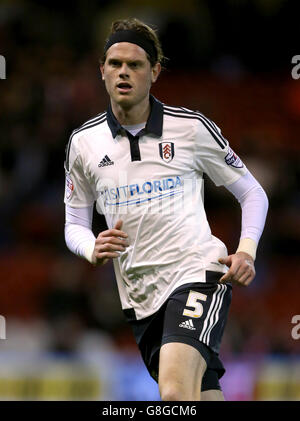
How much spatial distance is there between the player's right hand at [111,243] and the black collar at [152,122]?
2.06ft

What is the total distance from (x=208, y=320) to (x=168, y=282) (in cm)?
29

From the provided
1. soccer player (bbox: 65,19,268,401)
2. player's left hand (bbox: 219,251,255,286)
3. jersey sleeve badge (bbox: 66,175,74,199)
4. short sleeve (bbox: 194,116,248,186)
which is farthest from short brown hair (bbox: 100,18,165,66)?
player's left hand (bbox: 219,251,255,286)

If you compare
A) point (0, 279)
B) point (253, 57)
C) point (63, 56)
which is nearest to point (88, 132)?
point (0, 279)

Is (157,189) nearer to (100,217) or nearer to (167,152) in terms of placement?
(167,152)

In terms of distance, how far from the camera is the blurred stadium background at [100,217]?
7.95m

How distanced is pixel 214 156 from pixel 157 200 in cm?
42

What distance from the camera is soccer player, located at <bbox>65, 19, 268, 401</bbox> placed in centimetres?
445

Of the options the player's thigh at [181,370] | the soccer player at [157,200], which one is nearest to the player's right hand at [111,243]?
the soccer player at [157,200]

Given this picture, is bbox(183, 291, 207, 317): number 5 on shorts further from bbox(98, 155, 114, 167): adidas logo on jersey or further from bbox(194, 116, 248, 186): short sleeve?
bbox(98, 155, 114, 167): adidas logo on jersey

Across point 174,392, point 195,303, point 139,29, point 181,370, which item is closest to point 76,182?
point 139,29

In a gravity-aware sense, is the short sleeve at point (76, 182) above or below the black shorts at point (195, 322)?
above

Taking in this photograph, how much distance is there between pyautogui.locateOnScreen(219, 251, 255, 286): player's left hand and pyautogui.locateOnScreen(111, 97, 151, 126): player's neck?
0.93 meters

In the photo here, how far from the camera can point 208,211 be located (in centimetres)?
1006

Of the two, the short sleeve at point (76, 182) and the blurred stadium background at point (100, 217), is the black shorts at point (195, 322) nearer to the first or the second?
the short sleeve at point (76, 182)
